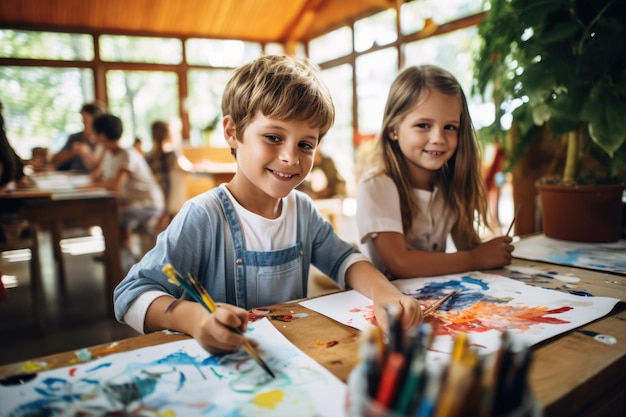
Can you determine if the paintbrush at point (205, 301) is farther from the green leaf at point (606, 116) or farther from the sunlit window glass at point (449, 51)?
the sunlit window glass at point (449, 51)

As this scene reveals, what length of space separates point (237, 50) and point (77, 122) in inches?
120

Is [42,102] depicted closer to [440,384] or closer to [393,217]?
[393,217]

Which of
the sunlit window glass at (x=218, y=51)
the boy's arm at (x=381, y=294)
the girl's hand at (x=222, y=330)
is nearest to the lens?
the girl's hand at (x=222, y=330)

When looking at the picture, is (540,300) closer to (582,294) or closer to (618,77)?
(582,294)

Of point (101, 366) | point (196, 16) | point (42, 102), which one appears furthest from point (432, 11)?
point (101, 366)

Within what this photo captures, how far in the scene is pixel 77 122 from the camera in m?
7.18

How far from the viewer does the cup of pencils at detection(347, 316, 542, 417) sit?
0.33 metres

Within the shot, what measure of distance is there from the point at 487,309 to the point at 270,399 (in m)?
0.50

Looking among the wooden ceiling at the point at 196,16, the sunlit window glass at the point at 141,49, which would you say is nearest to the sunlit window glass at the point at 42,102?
A: the sunlit window glass at the point at 141,49

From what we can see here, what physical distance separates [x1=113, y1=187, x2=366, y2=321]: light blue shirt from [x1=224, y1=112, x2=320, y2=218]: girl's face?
0.34 ft

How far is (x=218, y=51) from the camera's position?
811 cm

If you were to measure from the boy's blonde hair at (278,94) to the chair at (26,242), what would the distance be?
2137 mm

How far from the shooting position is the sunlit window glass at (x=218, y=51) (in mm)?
7906

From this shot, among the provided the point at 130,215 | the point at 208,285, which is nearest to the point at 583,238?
the point at 208,285
